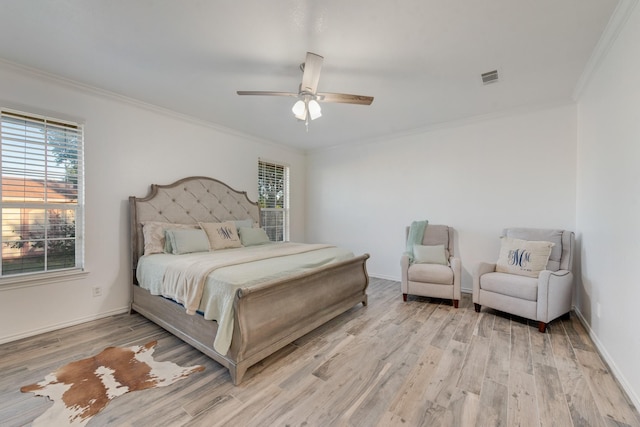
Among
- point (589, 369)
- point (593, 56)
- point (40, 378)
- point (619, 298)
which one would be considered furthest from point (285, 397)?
point (593, 56)

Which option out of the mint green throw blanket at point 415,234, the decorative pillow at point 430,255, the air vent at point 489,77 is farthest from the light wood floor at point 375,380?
the air vent at point 489,77

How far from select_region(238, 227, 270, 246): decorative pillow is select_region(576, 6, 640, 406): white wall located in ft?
12.3

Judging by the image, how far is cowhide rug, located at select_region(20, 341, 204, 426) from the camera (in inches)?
63.4

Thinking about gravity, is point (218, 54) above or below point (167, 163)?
above

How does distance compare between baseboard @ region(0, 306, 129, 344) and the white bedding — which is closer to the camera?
the white bedding

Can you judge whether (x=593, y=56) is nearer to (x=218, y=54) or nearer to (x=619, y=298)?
(x=619, y=298)

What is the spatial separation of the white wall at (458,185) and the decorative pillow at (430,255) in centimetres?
55

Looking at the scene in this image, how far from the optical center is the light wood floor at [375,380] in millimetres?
1575

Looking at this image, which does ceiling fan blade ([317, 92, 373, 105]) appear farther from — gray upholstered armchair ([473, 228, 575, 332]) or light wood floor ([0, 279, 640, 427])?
gray upholstered armchair ([473, 228, 575, 332])

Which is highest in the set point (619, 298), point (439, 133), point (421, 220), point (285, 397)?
point (439, 133)

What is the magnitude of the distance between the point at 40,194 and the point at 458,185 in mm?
5137

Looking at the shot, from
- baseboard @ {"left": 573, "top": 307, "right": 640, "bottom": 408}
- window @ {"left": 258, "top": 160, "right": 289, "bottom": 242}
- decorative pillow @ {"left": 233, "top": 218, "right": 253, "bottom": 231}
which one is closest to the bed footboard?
decorative pillow @ {"left": 233, "top": 218, "right": 253, "bottom": 231}

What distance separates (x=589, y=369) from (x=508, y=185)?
7.67 feet

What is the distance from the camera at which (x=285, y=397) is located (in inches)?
68.7
